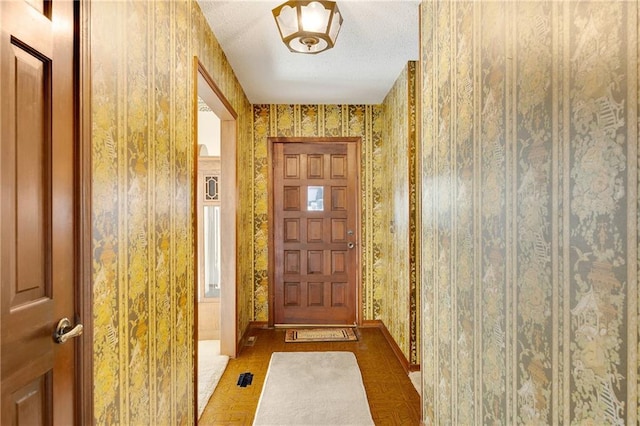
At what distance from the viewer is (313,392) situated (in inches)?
97.1

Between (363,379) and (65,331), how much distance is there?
2206 mm

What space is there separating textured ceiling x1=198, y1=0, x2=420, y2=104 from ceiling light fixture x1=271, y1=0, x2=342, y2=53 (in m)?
0.23

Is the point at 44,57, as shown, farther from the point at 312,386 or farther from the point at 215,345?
the point at 215,345

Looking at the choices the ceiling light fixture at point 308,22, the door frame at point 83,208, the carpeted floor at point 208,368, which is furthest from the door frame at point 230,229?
the door frame at point 83,208

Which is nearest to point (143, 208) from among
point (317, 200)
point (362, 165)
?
point (317, 200)

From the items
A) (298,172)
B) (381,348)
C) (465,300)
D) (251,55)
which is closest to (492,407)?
(465,300)

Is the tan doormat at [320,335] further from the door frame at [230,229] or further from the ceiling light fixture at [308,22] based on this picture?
the ceiling light fixture at [308,22]

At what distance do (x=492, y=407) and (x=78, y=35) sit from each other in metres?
1.75

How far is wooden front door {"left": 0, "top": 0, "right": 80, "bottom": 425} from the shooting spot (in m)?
0.79

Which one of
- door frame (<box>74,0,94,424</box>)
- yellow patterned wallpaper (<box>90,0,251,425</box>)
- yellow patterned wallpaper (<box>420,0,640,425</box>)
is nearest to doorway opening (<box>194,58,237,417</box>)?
yellow patterned wallpaper (<box>90,0,251,425</box>)

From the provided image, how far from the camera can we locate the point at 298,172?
3.99 meters

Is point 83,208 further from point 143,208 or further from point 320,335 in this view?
point 320,335

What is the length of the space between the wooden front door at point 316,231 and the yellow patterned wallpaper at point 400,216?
1.25 ft

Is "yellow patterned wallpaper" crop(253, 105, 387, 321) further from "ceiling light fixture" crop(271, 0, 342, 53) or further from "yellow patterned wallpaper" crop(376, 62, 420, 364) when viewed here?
"ceiling light fixture" crop(271, 0, 342, 53)
